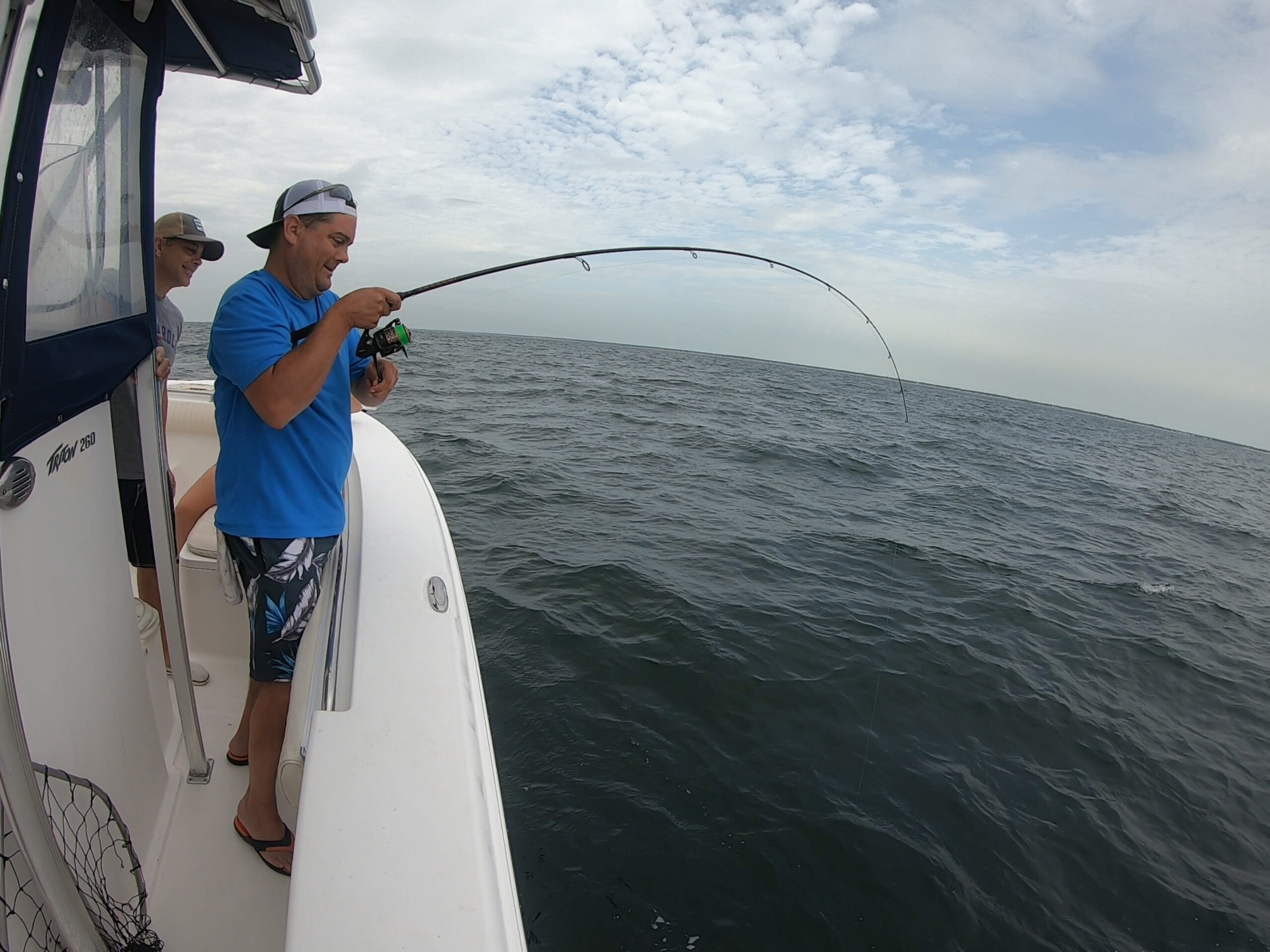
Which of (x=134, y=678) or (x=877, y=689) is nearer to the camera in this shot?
(x=134, y=678)

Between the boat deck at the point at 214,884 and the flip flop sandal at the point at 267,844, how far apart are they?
16 millimetres

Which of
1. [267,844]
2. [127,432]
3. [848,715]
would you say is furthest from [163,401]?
[848,715]

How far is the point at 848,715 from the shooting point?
3797 millimetres

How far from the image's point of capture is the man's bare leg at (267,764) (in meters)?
1.69

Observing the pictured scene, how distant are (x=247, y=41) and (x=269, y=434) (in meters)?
1.10

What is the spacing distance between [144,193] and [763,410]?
17380 millimetres

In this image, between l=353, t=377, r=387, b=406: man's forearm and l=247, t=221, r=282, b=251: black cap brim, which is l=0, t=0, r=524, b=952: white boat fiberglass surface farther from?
l=353, t=377, r=387, b=406: man's forearm

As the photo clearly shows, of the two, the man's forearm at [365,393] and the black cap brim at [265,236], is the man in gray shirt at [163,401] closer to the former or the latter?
the black cap brim at [265,236]

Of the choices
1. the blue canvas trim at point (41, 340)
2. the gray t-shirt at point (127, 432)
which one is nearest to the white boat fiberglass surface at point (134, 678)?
the blue canvas trim at point (41, 340)

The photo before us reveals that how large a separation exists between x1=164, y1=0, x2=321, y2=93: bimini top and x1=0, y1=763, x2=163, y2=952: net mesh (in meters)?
1.47

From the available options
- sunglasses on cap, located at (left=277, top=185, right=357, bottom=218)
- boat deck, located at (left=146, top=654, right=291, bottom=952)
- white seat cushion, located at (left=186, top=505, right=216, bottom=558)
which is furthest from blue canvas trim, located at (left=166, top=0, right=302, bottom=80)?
boat deck, located at (left=146, top=654, right=291, bottom=952)

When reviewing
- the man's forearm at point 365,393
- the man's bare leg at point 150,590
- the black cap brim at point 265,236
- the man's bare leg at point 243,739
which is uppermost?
the black cap brim at point 265,236

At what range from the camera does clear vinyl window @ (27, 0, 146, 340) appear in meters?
1.07

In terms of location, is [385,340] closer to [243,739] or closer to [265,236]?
[265,236]
